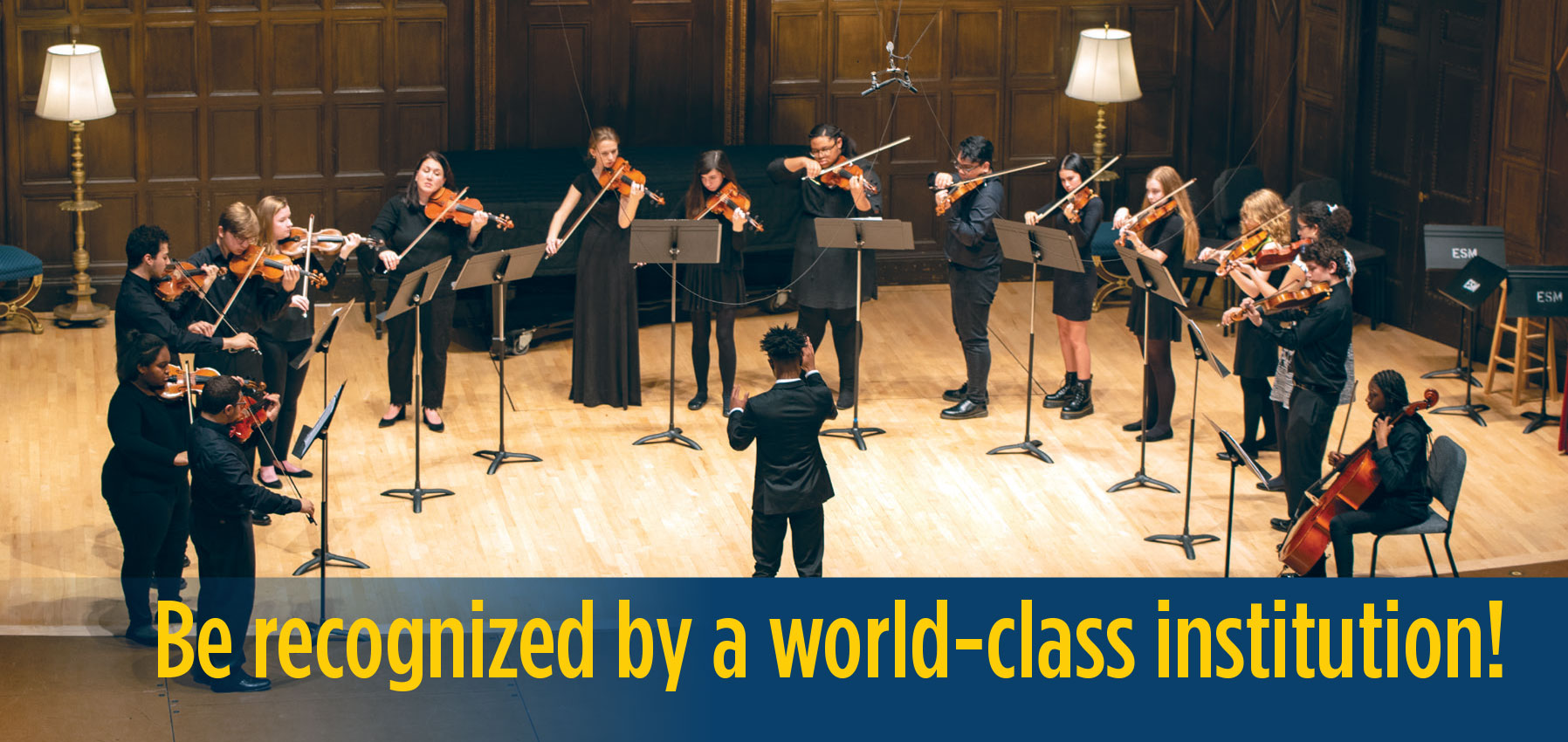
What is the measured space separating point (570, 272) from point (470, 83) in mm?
1597

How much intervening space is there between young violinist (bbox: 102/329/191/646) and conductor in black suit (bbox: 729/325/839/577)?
6.41ft

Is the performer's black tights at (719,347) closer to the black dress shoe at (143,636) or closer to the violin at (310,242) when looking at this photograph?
the violin at (310,242)

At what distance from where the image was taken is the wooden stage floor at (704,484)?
24.3 feet

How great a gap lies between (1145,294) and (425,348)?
3312 millimetres

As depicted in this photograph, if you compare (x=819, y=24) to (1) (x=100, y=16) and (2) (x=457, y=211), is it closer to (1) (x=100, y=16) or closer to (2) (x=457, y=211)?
(2) (x=457, y=211)

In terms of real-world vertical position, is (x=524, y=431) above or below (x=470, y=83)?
below

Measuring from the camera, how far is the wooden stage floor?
24.3 feet

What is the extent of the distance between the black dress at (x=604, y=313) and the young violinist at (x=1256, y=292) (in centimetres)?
271

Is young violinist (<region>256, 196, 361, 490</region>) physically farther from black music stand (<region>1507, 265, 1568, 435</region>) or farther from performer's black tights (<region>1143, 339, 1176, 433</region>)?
black music stand (<region>1507, 265, 1568, 435</region>)

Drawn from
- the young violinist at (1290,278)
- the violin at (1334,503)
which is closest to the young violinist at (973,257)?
the young violinist at (1290,278)

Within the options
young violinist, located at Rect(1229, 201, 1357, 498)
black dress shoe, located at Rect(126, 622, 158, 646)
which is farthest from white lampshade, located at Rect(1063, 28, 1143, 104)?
black dress shoe, located at Rect(126, 622, 158, 646)

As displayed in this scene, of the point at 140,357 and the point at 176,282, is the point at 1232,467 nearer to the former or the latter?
the point at 140,357

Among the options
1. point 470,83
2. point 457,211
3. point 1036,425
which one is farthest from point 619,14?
point 1036,425

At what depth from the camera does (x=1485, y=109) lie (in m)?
9.70
